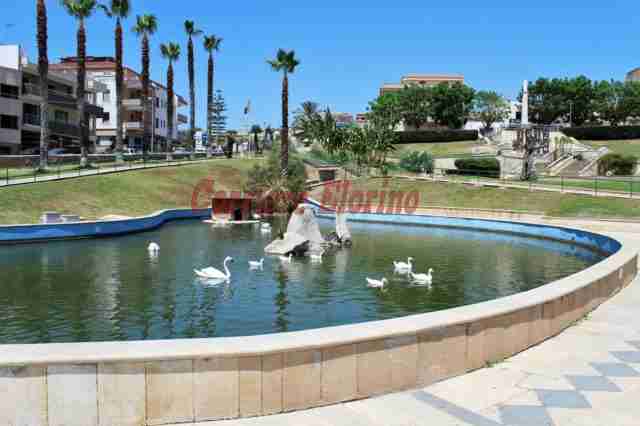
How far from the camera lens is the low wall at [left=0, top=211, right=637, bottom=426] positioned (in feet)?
19.9

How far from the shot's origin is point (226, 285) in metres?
18.1

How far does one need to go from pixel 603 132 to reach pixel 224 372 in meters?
119

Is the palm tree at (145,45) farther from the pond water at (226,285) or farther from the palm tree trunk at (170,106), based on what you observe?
the pond water at (226,285)

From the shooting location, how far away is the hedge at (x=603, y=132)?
362ft

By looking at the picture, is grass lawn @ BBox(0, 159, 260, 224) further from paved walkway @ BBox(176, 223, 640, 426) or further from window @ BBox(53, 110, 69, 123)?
paved walkway @ BBox(176, 223, 640, 426)

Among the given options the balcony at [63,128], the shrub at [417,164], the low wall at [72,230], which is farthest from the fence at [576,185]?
the balcony at [63,128]

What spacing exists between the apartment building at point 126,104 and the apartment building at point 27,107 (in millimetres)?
13350

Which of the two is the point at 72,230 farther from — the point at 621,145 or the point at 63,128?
the point at 621,145

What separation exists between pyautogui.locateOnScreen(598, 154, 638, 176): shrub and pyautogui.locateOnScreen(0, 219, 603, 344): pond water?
4621 cm

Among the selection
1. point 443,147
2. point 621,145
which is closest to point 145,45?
point 443,147

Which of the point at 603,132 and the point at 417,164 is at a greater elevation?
the point at 603,132

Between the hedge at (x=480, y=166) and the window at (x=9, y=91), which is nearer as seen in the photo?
the window at (x=9, y=91)

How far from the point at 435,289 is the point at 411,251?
9.40 m

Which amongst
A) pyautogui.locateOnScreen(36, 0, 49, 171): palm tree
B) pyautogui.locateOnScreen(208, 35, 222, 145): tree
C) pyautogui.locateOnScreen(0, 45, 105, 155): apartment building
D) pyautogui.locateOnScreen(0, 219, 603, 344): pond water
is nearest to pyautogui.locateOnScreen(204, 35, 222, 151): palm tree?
pyautogui.locateOnScreen(208, 35, 222, 145): tree
